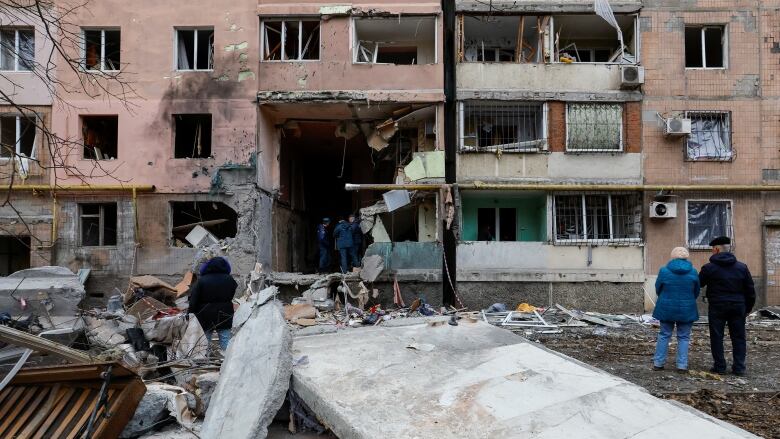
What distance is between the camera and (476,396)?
12.8 ft

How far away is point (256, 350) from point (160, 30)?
12404 millimetres

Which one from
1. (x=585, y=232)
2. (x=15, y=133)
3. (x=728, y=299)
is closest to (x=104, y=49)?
(x=15, y=133)

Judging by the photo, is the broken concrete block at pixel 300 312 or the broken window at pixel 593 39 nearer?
Result: the broken concrete block at pixel 300 312

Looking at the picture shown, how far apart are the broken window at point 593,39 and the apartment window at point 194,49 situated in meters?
10.1

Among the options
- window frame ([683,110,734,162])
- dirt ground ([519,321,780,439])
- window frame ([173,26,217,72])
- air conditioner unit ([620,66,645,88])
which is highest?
window frame ([173,26,217,72])

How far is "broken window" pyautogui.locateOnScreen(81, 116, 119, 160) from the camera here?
1386 cm

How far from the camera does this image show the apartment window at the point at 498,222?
48.3 feet

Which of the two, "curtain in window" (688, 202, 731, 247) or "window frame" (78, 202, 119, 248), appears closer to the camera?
"window frame" (78, 202, 119, 248)

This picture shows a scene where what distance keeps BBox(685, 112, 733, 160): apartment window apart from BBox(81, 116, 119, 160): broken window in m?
16.9

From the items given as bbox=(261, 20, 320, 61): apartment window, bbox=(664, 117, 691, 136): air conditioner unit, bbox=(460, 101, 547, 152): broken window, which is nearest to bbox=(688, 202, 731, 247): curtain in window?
bbox=(664, 117, 691, 136): air conditioner unit

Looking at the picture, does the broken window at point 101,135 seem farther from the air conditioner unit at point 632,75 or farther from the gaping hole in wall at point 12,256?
the air conditioner unit at point 632,75

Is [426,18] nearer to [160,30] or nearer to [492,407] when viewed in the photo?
[160,30]

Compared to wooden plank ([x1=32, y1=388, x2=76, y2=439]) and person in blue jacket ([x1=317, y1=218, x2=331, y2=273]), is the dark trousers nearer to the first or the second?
wooden plank ([x1=32, y1=388, x2=76, y2=439])

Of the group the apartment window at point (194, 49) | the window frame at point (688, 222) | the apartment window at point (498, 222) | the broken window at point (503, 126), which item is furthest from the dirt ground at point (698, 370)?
the apartment window at point (194, 49)
